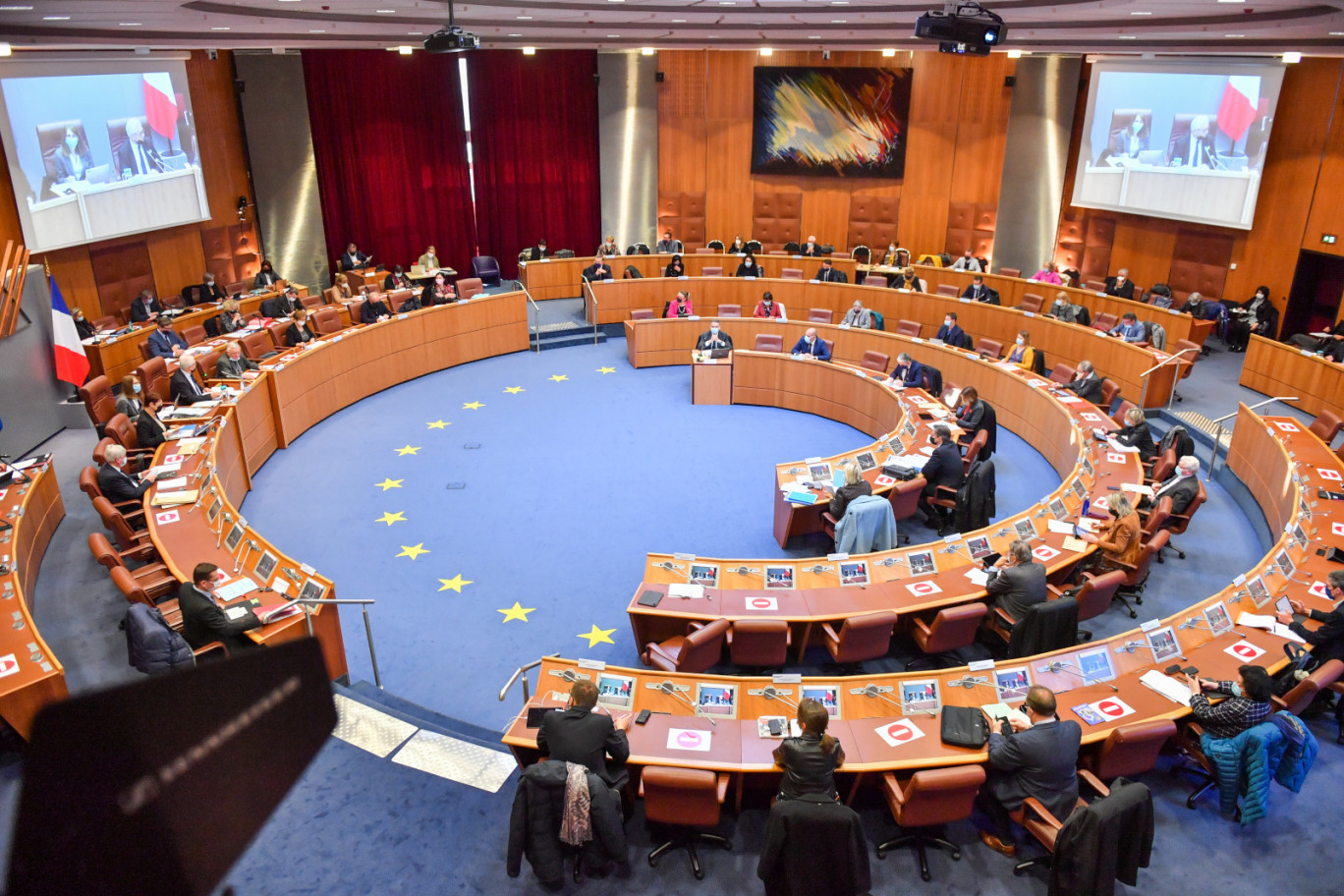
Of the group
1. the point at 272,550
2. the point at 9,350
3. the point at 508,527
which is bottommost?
the point at 508,527

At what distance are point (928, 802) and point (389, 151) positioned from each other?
17.8m

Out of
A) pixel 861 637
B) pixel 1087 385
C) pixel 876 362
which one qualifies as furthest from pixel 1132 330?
pixel 861 637

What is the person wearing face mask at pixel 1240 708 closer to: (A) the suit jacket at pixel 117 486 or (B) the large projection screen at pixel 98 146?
(A) the suit jacket at pixel 117 486

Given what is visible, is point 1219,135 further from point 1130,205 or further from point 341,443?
point 341,443

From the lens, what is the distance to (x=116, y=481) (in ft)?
27.9

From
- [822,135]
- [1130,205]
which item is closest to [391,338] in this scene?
[822,135]

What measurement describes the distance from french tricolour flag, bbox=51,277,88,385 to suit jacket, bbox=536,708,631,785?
10.5m

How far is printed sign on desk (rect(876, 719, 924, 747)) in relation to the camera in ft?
17.6

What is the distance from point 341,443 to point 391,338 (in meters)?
2.80

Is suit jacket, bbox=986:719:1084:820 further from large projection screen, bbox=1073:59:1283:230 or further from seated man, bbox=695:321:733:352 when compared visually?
large projection screen, bbox=1073:59:1283:230

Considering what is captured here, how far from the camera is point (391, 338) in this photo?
14289mm

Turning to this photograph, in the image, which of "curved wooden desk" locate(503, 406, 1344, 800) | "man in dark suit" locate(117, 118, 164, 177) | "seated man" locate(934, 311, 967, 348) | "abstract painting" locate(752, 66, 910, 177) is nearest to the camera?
"curved wooden desk" locate(503, 406, 1344, 800)

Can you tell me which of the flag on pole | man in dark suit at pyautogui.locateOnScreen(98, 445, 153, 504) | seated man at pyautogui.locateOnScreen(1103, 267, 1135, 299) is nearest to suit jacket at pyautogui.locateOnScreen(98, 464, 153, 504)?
man in dark suit at pyautogui.locateOnScreen(98, 445, 153, 504)

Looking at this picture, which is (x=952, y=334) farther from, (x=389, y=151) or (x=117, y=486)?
(x=389, y=151)
